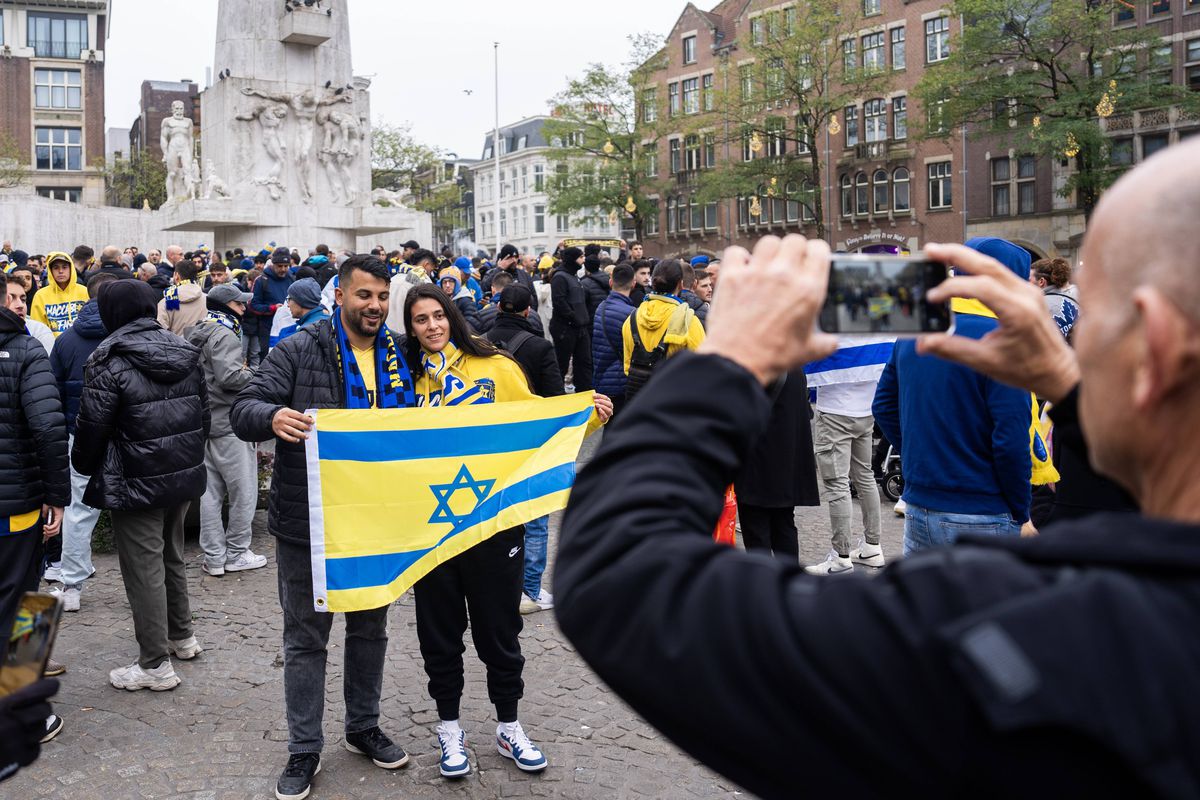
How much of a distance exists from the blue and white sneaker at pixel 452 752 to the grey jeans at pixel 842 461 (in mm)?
4045

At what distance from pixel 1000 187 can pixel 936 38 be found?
736cm

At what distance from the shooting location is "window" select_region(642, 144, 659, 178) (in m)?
56.9

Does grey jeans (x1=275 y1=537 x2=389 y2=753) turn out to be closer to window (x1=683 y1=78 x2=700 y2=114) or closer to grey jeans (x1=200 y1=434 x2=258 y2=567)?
grey jeans (x1=200 y1=434 x2=258 y2=567)

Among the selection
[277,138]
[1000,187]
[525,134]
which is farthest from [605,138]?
[525,134]

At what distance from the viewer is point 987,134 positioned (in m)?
38.1

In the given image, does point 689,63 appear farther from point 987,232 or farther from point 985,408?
point 985,408

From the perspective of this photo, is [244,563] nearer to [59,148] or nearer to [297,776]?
[297,776]

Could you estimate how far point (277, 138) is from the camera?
97.4 ft

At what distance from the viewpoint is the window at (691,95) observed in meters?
59.8

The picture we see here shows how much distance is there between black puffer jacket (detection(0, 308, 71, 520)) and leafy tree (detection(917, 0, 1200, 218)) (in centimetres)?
3392

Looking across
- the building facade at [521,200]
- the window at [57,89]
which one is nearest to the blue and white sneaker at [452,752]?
the building facade at [521,200]

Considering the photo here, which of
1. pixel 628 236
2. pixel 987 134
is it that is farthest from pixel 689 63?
pixel 987 134

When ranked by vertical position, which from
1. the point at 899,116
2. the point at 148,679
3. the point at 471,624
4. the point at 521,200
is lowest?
the point at 148,679

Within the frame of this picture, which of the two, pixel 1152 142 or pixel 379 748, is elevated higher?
pixel 1152 142
